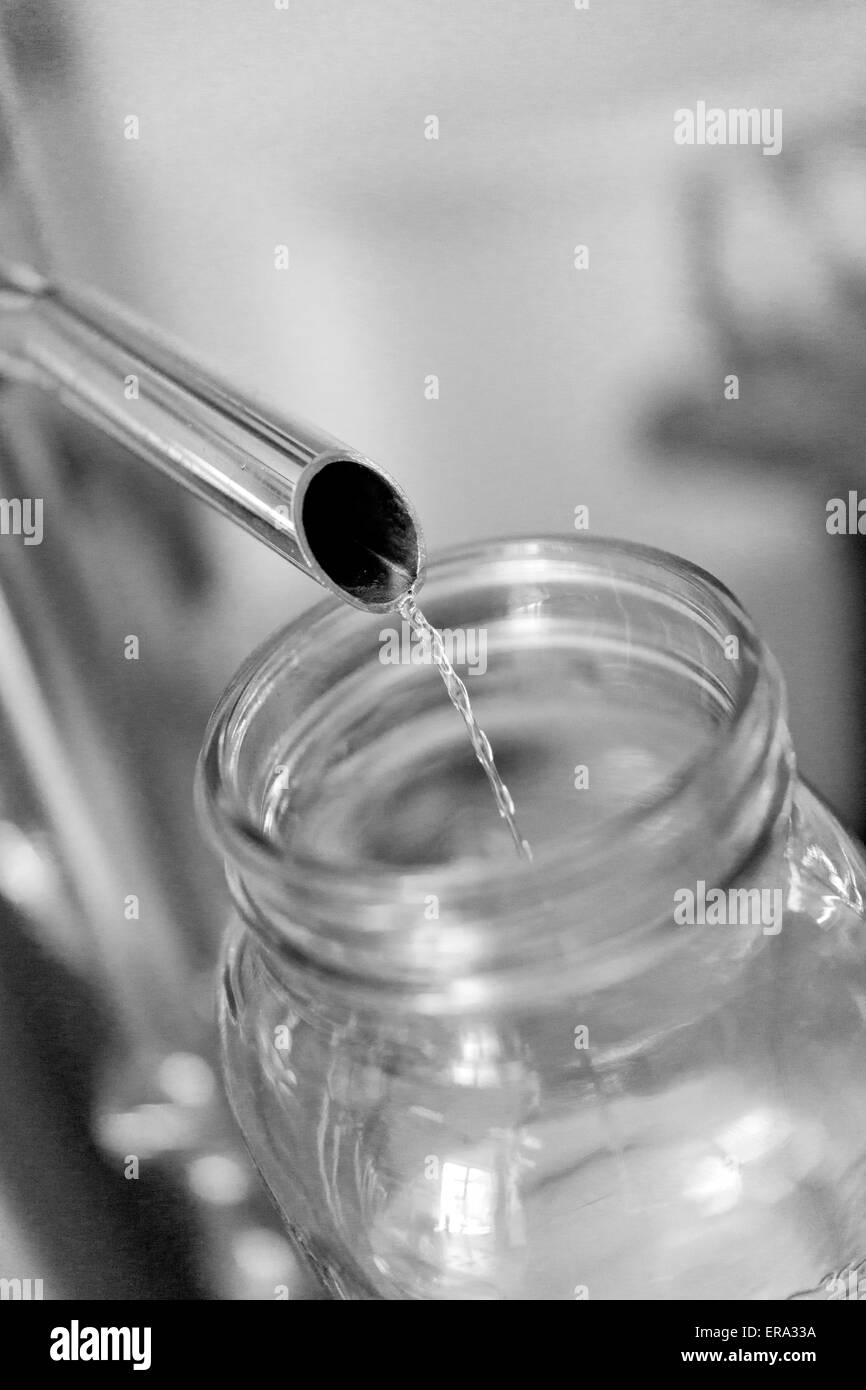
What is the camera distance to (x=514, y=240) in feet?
1.50

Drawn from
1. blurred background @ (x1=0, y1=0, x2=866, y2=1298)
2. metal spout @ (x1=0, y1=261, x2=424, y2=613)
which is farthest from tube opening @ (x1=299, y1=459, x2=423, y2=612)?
blurred background @ (x1=0, y1=0, x2=866, y2=1298)

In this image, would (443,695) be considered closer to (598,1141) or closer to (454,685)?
(454,685)

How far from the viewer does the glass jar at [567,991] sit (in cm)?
25

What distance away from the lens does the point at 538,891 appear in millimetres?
240

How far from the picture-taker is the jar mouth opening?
242 millimetres

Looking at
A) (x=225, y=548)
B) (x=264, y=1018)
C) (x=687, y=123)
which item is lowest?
(x=264, y=1018)

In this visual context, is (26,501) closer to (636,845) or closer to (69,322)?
(69,322)

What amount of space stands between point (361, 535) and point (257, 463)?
0.03 meters

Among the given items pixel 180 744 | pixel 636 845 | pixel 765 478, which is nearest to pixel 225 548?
pixel 180 744

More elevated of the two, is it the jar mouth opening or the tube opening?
the tube opening

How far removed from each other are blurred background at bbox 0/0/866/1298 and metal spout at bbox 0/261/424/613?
0.27 feet

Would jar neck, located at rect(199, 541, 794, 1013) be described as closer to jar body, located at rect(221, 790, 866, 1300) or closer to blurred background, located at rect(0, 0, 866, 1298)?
jar body, located at rect(221, 790, 866, 1300)

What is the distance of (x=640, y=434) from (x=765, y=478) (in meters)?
0.04

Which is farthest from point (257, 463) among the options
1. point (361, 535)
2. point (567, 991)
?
point (567, 991)
